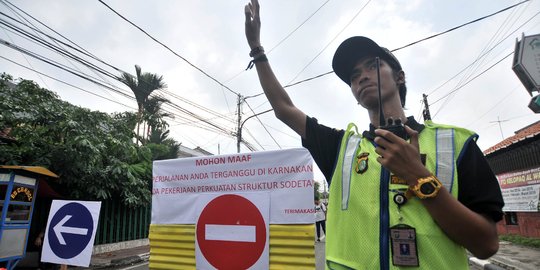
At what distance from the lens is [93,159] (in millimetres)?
8586

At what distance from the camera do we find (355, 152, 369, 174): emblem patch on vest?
1.20 m

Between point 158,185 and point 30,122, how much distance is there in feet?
25.4

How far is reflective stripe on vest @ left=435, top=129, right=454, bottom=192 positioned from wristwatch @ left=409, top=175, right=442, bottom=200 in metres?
0.14

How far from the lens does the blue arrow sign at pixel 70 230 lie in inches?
137

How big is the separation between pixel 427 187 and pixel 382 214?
0.65ft

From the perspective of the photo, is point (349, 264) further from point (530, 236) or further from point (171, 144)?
point (171, 144)

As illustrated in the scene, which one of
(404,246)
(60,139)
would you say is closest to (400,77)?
(404,246)

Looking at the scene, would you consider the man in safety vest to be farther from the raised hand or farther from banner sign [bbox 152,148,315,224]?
banner sign [bbox 152,148,315,224]

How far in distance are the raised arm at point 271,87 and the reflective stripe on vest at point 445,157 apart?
0.60m

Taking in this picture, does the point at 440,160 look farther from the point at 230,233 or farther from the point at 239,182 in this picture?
the point at 230,233

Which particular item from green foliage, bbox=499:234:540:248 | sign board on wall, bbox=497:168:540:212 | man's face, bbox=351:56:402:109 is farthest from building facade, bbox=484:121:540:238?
man's face, bbox=351:56:402:109

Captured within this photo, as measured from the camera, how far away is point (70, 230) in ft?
11.7

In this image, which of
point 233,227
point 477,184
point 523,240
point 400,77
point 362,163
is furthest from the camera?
point 523,240

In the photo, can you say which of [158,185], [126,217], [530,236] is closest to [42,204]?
[126,217]
